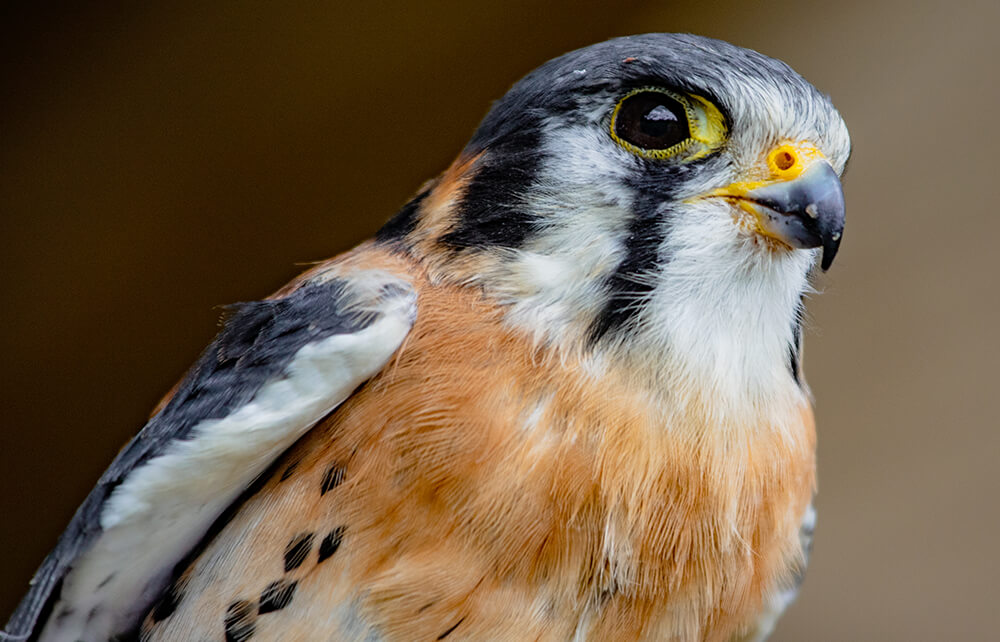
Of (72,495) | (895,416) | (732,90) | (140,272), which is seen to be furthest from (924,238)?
(72,495)

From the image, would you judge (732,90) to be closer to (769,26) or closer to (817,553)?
(769,26)

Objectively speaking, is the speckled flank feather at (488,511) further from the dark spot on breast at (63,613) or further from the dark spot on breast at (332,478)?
the dark spot on breast at (63,613)

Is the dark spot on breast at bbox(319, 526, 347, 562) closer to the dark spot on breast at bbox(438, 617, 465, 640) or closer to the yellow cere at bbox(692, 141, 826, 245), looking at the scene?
the dark spot on breast at bbox(438, 617, 465, 640)

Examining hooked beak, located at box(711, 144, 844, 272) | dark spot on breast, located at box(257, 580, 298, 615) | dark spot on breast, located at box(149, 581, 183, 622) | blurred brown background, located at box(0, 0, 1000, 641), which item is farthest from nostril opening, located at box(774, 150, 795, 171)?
blurred brown background, located at box(0, 0, 1000, 641)

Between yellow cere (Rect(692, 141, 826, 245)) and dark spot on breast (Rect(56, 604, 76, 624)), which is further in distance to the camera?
dark spot on breast (Rect(56, 604, 76, 624))

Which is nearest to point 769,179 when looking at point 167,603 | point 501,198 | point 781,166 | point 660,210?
point 781,166
